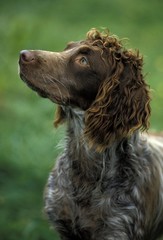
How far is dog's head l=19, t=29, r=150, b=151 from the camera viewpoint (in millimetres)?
6598

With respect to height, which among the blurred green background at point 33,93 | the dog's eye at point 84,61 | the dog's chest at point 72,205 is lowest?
the dog's chest at point 72,205

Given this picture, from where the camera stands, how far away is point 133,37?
16328 millimetres

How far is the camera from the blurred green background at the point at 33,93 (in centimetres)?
845

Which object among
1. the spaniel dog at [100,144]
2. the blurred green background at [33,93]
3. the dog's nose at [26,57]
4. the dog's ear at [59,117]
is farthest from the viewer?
the blurred green background at [33,93]

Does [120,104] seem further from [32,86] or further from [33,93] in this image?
[33,93]

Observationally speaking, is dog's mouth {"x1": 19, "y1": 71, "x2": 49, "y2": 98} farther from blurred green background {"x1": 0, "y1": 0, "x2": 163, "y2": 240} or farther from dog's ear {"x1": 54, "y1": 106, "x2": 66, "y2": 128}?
blurred green background {"x1": 0, "y1": 0, "x2": 163, "y2": 240}

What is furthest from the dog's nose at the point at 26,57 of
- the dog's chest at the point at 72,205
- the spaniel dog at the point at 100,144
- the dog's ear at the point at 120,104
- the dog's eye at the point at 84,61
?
the dog's chest at the point at 72,205

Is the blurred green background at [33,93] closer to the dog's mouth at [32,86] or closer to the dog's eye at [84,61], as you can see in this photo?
the dog's eye at [84,61]

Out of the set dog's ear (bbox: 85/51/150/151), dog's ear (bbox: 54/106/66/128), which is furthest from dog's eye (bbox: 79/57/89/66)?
dog's ear (bbox: 54/106/66/128)

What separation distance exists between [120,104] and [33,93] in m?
5.60

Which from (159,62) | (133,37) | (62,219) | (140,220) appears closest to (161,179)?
(140,220)

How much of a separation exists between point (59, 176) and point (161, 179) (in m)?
0.79

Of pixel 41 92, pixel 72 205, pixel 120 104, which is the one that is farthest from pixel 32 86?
pixel 72 205

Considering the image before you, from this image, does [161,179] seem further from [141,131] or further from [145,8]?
[145,8]
